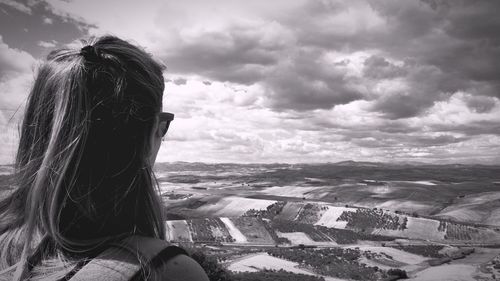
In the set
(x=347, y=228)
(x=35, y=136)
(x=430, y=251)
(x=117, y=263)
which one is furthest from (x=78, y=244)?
(x=347, y=228)

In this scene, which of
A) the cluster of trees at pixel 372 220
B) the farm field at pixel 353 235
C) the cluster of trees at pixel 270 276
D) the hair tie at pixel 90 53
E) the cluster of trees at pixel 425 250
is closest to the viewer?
the hair tie at pixel 90 53

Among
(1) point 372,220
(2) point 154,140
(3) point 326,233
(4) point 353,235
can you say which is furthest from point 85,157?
(1) point 372,220

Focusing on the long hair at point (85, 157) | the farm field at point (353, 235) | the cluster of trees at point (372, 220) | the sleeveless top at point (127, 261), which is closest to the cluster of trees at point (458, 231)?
the farm field at point (353, 235)

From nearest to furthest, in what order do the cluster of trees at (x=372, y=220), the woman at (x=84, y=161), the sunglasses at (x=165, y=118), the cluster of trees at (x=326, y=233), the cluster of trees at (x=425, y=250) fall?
the woman at (x=84, y=161) < the sunglasses at (x=165, y=118) < the cluster of trees at (x=425, y=250) < the cluster of trees at (x=326, y=233) < the cluster of trees at (x=372, y=220)

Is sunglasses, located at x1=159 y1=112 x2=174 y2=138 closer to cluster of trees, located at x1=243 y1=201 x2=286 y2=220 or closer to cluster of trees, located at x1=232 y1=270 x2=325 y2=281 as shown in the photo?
cluster of trees, located at x1=232 y1=270 x2=325 y2=281

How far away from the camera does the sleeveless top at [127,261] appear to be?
1.79 meters

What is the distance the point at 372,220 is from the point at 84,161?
383 ft

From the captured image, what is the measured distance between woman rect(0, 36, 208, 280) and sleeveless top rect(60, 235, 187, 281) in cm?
13

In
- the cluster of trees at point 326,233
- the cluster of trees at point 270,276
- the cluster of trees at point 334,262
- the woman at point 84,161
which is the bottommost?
the cluster of trees at point 326,233

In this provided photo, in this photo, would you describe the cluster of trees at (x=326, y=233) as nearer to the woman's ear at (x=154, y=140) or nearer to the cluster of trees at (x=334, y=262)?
the cluster of trees at (x=334, y=262)

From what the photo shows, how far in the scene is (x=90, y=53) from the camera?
7.88 feet

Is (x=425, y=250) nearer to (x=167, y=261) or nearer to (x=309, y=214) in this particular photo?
(x=309, y=214)

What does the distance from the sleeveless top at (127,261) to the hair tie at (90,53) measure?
1.18m

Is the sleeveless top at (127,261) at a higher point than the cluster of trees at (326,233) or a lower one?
higher
